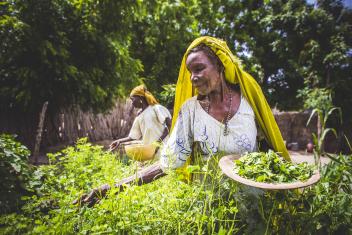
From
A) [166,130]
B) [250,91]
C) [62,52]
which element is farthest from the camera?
[62,52]

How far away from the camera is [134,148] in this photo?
3086 mm

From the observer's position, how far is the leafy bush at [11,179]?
2107 mm

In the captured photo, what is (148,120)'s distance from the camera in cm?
454

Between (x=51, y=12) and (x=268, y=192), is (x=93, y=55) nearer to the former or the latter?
(x=51, y=12)

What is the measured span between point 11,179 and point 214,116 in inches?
64.5

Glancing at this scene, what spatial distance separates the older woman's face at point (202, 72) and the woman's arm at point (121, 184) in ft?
1.80

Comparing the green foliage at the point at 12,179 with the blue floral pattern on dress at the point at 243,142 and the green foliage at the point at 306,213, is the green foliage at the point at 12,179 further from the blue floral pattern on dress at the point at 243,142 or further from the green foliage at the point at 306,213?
the green foliage at the point at 306,213

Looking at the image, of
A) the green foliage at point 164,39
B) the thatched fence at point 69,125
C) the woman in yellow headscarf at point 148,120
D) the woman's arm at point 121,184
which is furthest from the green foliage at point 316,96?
the woman's arm at point 121,184

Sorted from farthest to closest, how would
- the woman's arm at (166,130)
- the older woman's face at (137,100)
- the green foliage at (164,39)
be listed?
the green foliage at (164,39)
the older woman's face at (137,100)
the woman's arm at (166,130)

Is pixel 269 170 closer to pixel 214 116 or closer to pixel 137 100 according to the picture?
pixel 214 116

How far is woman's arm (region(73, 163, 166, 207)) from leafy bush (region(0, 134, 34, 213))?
0.77 m

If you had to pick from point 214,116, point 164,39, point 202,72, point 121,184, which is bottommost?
point 121,184

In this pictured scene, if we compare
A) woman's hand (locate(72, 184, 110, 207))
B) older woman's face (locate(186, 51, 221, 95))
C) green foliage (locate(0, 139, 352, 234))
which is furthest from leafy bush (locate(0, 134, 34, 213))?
older woman's face (locate(186, 51, 221, 95))

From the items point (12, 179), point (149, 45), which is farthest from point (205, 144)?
point (149, 45)
